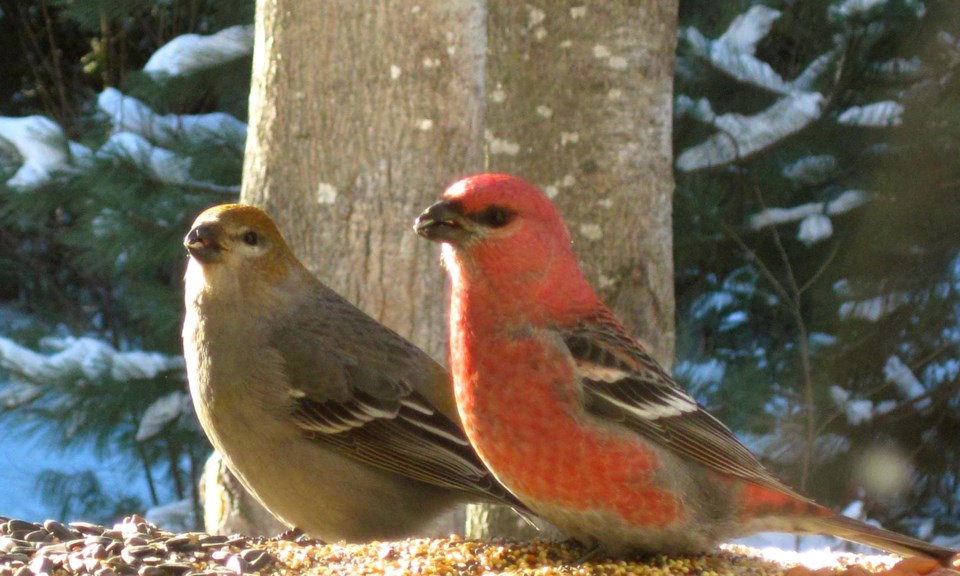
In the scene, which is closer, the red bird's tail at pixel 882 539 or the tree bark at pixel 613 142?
the red bird's tail at pixel 882 539

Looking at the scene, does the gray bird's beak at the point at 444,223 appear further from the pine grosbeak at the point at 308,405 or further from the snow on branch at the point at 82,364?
the snow on branch at the point at 82,364

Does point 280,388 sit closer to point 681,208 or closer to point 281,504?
point 281,504

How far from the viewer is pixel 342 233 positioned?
4750 millimetres

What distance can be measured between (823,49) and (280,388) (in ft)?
18.2

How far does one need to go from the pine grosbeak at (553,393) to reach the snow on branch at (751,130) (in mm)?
5065

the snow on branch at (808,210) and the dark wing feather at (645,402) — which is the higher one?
the snow on branch at (808,210)

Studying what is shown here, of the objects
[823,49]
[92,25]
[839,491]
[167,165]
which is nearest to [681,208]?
[823,49]

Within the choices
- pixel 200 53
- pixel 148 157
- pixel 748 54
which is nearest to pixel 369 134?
pixel 200 53

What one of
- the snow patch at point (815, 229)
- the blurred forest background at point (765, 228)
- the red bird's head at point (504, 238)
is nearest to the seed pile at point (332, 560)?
the red bird's head at point (504, 238)

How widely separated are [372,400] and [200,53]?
464 cm

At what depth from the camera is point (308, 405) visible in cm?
→ 372

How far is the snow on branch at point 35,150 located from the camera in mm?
7918

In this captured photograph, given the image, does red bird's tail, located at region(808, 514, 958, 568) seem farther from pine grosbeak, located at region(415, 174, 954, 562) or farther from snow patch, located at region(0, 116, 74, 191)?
snow patch, located at region(0, 116, 74, 191)

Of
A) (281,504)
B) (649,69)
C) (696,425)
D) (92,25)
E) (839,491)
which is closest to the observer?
(696,425)
